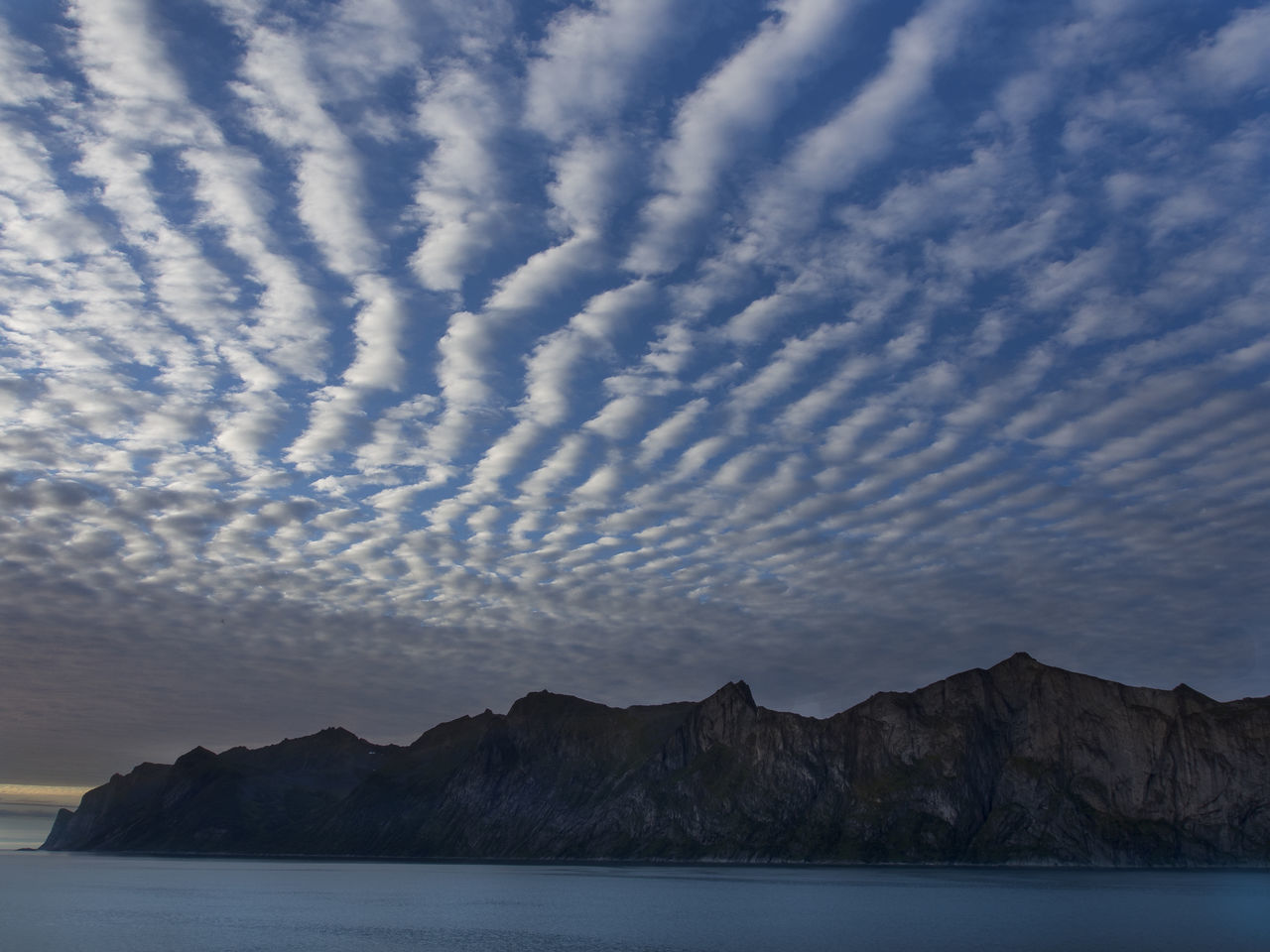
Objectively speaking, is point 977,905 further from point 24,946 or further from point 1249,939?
point 24,946

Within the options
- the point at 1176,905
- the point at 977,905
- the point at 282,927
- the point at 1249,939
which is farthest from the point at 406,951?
the point at 1176,905

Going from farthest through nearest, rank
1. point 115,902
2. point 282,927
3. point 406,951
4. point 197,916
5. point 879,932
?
point 115,902 → point 197,916 → point 282,927 → point 879,932 → point 406,951

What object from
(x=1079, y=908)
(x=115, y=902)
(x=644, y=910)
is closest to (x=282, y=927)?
(x=644, y=910)

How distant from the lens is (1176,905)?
16112 cm

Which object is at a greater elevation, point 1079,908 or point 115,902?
point 115,902

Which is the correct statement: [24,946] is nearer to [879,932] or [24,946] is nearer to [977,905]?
[879,932]

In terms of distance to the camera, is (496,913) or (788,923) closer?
(788,923)

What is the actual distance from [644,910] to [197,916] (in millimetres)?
69033

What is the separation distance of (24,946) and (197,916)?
42756mm

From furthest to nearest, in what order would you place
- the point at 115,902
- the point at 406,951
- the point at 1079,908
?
the point at 115,902 → the point at 1079,908 → the point at 406,951

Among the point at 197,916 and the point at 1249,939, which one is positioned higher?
the point at 197,916

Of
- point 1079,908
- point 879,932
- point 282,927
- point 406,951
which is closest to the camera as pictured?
point 406,951

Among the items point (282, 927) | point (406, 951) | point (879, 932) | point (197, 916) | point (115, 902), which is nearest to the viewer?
point (406, 951)

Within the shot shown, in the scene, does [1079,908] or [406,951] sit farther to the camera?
[1079,908]
